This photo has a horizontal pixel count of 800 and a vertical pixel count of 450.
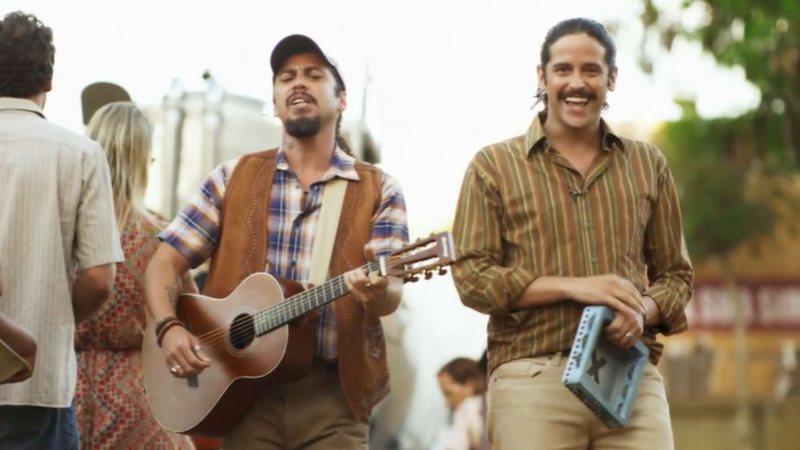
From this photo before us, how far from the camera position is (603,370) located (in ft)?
16.3

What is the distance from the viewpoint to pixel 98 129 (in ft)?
21.3

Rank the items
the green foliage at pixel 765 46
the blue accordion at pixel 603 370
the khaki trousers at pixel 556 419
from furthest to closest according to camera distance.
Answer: the green foliage at pixel 765 46
the khaki trousers at pixel 556 419
the blue accordion at pixel 603 370

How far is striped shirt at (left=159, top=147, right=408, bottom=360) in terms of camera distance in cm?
556

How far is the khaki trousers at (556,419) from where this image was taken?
5.07 metres

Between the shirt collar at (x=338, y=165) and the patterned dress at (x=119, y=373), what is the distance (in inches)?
35.2

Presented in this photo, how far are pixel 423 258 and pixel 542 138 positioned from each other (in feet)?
1.80

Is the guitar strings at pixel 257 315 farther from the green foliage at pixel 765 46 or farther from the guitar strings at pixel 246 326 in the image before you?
the green foliage at pixel 765 46

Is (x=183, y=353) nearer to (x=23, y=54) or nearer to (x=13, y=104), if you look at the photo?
(x=13, y=104)

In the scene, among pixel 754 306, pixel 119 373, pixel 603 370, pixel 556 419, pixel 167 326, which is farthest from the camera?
pixel 754 306

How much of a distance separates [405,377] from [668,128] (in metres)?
21.1

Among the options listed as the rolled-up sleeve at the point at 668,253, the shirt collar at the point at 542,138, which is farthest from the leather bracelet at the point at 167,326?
the rolled-up sleeve at the point at 668,253

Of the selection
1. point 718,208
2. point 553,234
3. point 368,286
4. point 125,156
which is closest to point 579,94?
point 553,234

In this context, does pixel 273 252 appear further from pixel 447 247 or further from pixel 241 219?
pixel 447 247

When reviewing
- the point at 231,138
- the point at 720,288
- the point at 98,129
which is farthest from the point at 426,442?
the point at 720,288
